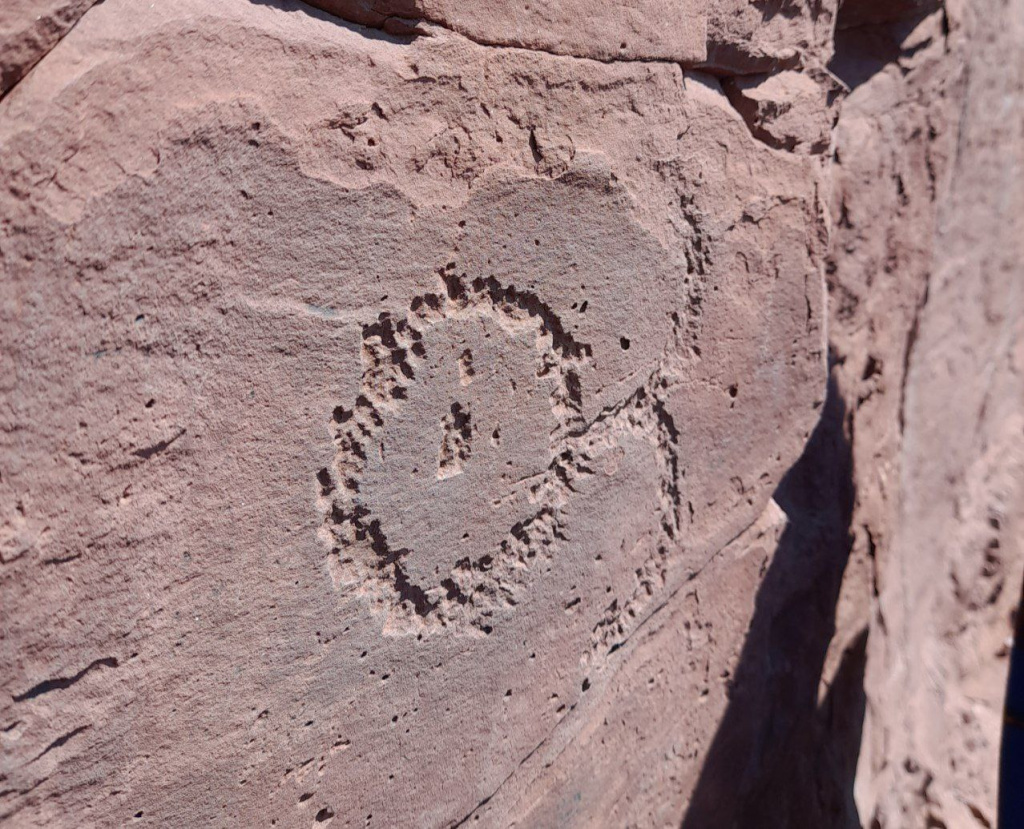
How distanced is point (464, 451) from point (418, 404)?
0.30ft

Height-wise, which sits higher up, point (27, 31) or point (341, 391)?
point (27, 31)

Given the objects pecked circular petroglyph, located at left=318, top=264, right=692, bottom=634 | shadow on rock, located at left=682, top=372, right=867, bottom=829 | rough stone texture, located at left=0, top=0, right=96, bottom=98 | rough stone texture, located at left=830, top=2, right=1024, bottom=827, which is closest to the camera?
rough stone texture, located at left=0, top=0, right=96, bottom=98

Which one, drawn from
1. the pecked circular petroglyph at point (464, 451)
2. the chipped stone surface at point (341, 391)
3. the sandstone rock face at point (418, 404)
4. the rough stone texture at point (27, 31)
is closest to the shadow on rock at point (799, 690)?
the sandstone rock face at point (418, 404)

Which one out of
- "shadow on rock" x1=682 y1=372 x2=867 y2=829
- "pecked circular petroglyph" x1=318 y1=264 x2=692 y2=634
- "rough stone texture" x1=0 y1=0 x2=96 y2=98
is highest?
→ "rough stone texture" x1=0 y1=0 x2=96 y2=98

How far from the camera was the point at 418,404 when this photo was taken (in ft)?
2.94

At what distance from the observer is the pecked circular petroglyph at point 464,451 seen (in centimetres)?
87

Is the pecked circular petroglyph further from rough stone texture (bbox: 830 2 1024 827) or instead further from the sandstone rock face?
rough stone texture (bbox: 830 2 1024 827)

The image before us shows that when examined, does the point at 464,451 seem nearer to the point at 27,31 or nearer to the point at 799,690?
the point at 27,31

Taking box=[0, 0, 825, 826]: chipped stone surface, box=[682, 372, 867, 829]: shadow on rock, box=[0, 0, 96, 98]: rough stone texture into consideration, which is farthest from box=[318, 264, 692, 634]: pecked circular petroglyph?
box=[682, 372, 867, 829]: shadow on rock

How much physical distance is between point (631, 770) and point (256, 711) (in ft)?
2.28

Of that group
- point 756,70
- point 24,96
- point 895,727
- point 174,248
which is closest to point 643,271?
point 756,70

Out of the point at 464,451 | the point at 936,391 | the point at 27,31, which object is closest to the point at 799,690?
the point at 936,391

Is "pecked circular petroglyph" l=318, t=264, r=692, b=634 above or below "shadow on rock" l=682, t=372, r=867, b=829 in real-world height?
above

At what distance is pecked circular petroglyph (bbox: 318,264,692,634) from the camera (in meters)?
0.87
